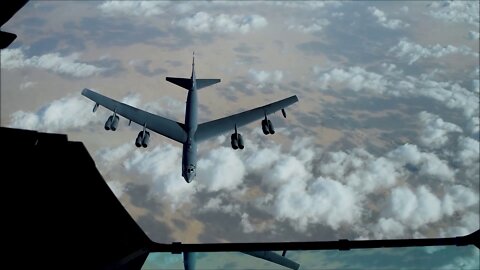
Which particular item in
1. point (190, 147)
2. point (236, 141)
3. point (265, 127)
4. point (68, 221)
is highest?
point (68, 221)

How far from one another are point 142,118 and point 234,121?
12.0 metres

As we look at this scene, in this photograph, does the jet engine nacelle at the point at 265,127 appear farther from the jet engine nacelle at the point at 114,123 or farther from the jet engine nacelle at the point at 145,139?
the jet engine nacelle at the point at 114,123

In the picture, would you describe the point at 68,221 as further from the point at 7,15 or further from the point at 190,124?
the point at 190,124

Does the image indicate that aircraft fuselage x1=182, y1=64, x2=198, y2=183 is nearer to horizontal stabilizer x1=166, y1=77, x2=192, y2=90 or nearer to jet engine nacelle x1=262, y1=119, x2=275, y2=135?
horizontal stabilizer x1=166, y1=77, x2=192, y2=90

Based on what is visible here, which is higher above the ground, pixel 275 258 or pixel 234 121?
pixel 275 258

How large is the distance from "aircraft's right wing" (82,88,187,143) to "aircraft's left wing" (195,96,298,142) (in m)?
2.69

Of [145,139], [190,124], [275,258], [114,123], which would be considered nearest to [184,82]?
[190,124]

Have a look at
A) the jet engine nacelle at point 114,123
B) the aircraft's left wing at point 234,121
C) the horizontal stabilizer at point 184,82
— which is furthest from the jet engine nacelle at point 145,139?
the horizontal stabilizer at point 184,82

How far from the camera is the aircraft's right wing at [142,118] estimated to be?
4884 centimetres

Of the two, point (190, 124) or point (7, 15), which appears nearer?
point (7, 15)

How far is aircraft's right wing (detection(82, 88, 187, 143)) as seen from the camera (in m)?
48.8

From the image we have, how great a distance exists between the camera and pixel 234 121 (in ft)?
164

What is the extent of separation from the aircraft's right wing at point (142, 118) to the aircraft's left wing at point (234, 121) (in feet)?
8.81

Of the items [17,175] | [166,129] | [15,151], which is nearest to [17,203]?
[17,175]
